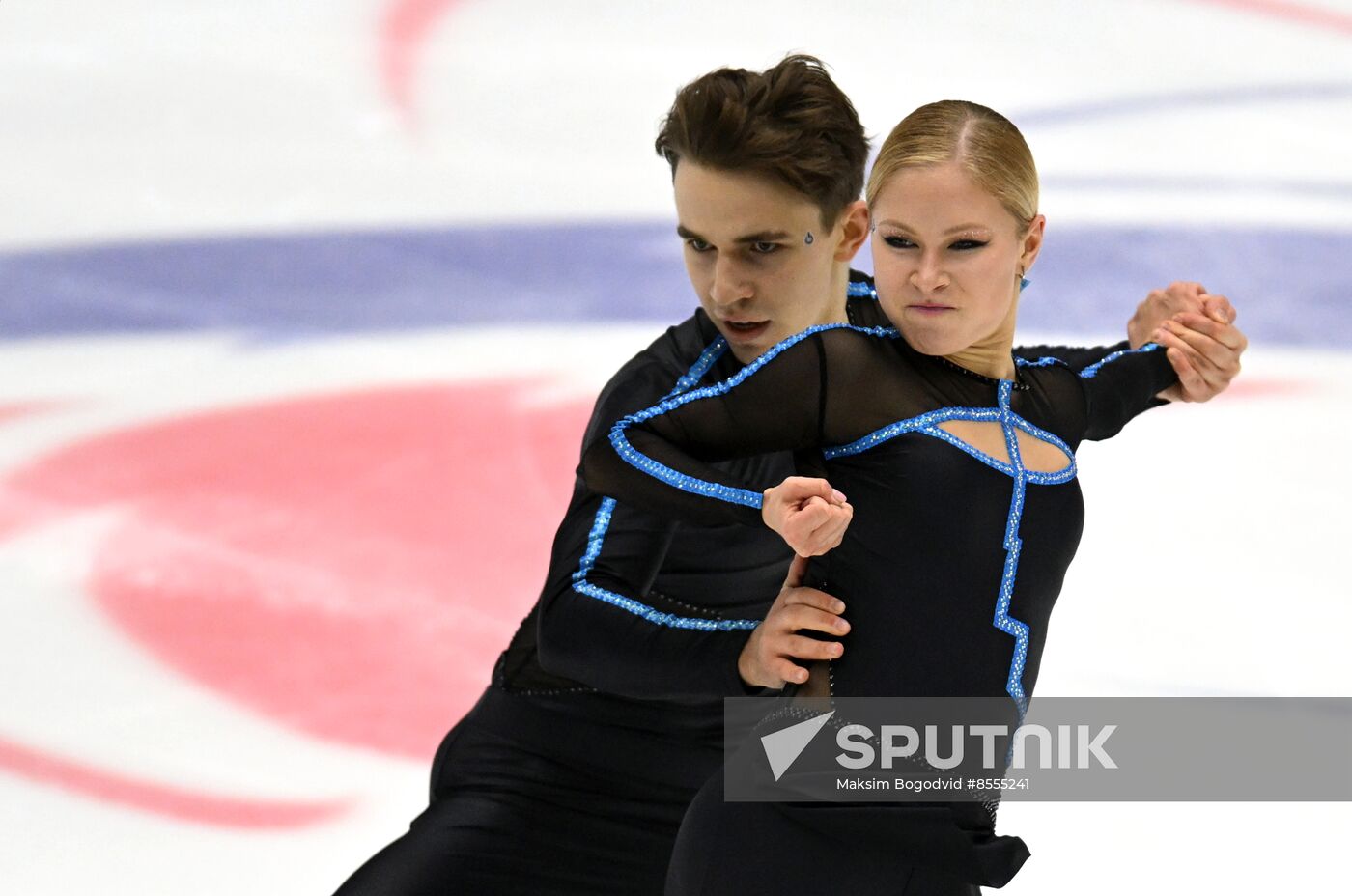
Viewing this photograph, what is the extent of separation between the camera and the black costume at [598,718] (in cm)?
260

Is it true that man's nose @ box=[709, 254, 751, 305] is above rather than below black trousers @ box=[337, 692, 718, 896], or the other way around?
above

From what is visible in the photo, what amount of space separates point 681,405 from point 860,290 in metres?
0.89

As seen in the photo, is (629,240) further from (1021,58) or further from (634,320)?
(1021,58)

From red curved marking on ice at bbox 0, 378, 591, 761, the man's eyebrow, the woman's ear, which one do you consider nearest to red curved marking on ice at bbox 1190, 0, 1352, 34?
red curved marking on ice at bbox 0, 378, 591, 761

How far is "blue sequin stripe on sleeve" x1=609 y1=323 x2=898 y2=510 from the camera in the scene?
2230 millimetres

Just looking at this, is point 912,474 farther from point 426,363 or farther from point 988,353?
point 426,363

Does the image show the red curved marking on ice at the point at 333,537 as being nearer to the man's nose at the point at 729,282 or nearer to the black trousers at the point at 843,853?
the man's nose at the point at 729,282

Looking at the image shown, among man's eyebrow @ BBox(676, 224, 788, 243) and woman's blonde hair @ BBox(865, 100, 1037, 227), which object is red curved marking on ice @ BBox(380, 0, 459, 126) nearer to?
man's eyebrow @ BBox(676, 224, 788, 243)

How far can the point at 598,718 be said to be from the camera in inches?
119

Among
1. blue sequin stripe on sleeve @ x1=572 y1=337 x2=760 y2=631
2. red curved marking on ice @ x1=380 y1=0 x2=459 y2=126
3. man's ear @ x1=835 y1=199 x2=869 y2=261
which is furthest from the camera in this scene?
red curved marking on ice @ x1=380 y1=0 x2=459 y2=126

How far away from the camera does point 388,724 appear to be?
4332 mm

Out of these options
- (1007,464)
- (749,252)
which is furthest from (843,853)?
(749,252)

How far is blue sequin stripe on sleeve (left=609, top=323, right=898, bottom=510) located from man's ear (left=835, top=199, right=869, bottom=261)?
0.55 meters

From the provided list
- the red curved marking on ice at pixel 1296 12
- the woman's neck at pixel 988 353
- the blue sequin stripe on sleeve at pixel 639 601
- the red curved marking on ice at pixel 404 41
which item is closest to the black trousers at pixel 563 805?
the blue sequin stripe on sleeve at pixel 639 601
